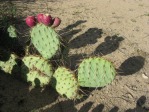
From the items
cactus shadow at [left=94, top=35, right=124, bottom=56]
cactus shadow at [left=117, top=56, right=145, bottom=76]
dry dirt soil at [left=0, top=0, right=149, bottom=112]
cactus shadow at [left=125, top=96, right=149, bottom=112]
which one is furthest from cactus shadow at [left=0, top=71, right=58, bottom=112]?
cactus shadow at [left=94, top=35, right=124, bottom=56]

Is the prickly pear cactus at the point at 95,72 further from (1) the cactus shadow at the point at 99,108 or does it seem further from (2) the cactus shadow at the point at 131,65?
(2) the cactus shadow at the point at 131,65

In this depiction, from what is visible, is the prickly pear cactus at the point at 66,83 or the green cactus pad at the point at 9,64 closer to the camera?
the prickly pear cactus at the point at 66,83

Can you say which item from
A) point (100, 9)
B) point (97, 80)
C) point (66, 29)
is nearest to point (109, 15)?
point (100, 9)

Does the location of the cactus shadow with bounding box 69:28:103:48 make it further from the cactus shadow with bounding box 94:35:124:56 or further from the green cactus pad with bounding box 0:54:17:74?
the green cactus pad with bounding box 0:54:17:74

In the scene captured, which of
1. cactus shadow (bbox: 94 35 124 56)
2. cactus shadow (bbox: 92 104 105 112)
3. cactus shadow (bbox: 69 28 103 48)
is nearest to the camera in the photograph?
cactus shadow (bbox: 92 104 105 112)

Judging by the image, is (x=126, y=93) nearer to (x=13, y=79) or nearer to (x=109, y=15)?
(x=13, y=79)

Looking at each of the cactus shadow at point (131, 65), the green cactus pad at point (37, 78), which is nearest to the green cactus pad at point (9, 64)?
the green cactus pad at point (37, 78)

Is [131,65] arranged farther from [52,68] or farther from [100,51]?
[52,68]
